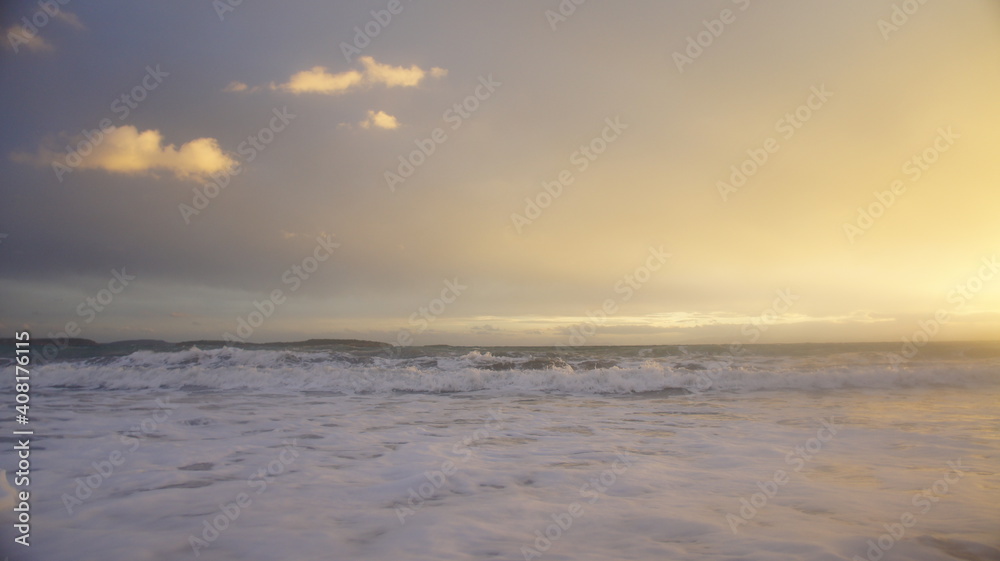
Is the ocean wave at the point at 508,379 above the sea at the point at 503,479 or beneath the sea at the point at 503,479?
beneath

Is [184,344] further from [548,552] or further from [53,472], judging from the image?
[548,552]

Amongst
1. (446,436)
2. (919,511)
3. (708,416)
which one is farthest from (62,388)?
(919,511)

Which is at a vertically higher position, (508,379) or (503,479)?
(503,479)

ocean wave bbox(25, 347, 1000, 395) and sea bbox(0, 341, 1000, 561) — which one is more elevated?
sea bbox(0, 341, 1000, 561)

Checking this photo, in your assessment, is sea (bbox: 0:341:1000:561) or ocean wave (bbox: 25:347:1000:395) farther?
ocean wave (bbox: 25:347:1000:395)

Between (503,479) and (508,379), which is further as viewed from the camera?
(508,379)

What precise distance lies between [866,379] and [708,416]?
10.2 meters

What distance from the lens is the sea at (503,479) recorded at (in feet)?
13.1

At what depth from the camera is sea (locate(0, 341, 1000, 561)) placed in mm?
3980

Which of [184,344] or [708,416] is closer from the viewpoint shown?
[708,416]

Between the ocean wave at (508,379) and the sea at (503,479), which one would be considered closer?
the sea at (503,479)

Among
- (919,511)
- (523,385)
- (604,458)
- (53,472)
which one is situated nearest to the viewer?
(919,511)

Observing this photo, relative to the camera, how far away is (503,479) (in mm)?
5820

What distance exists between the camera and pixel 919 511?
466cm
